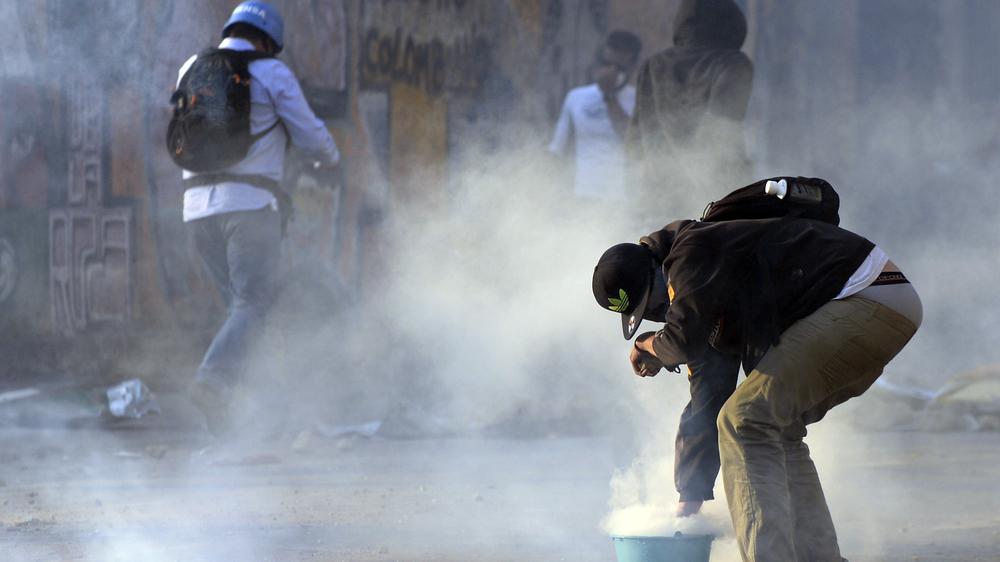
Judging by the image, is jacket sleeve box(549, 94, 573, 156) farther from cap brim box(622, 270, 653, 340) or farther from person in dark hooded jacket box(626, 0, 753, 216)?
cap brim box(622, 270, 653, 340)

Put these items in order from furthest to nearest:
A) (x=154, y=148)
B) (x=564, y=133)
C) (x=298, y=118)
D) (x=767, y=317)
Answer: (x=154, y=148) → (x=564, y=133) → (x=298, y=118) → (x=767, y=317)

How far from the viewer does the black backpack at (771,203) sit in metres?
3.32

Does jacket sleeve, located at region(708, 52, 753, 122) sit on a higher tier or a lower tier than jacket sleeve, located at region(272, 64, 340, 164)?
higher

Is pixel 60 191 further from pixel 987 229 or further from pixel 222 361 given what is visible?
pixel 987 229

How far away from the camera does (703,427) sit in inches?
145

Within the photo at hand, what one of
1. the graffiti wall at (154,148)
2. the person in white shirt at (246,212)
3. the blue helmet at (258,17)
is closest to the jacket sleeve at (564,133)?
the graffiti wall at (154,148)

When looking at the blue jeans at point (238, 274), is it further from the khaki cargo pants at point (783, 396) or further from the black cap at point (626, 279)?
the khaki cargo pants at point (783, 396)

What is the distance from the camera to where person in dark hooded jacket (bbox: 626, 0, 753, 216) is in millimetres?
6137

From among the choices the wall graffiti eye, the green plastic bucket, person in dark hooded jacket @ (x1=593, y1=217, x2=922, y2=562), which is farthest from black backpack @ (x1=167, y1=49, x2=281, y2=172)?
the green plastic bucket

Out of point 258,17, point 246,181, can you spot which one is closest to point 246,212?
point 246,181

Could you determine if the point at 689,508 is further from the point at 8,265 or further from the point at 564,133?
the point at 8,265

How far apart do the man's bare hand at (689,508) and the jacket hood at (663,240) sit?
650 millimetres

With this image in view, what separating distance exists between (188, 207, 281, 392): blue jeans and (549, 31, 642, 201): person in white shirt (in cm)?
189

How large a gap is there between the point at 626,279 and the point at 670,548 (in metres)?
0.65
